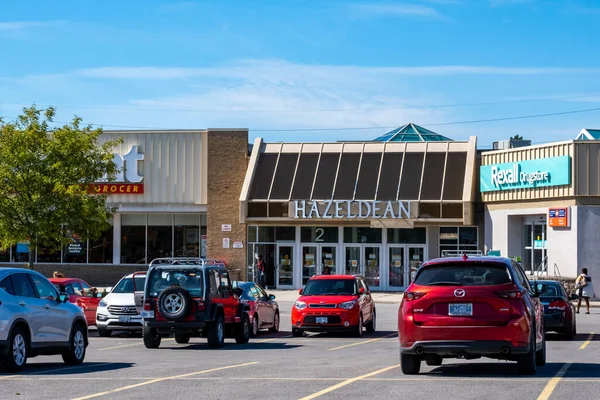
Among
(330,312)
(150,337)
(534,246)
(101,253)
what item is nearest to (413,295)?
(150,337)

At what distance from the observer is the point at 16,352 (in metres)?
16.2

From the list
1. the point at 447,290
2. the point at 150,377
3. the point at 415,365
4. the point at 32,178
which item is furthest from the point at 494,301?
the point at 32,178

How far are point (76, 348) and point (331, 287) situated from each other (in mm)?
10493

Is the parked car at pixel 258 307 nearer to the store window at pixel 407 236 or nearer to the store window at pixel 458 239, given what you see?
the store window at pixel 407 236

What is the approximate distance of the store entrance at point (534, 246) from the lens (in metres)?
47.5

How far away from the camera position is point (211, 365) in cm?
1767

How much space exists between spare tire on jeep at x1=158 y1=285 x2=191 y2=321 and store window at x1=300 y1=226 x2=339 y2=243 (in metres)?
30.5

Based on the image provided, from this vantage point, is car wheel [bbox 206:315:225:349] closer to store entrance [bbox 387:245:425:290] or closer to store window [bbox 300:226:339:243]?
store entrance [bbox 387:245:425:290]

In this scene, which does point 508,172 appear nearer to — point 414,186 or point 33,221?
point 414,186

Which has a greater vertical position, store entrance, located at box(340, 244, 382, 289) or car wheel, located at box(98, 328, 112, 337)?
store entrance, located at box(340, 244, 382, 289)

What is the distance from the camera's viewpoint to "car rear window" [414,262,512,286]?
1492cm

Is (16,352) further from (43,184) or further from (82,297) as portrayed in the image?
(43,184)

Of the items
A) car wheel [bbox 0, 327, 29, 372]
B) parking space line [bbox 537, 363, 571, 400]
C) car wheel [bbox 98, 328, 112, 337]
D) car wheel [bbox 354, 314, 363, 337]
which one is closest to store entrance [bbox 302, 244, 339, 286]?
car wheel [bbox 354, 314, 363, 337]

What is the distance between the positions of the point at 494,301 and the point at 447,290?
663mm
